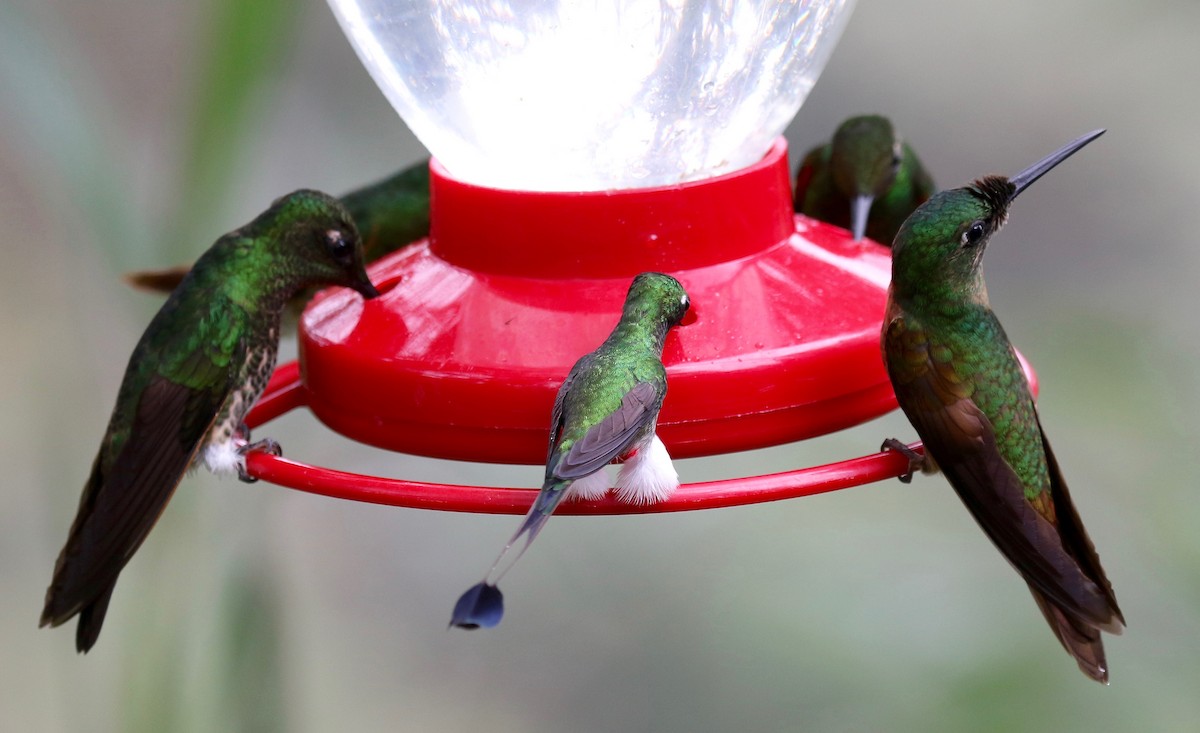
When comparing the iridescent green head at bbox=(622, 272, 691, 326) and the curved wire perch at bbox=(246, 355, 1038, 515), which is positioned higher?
the iridescent green head at bbox=(622, 272, 691, 326)

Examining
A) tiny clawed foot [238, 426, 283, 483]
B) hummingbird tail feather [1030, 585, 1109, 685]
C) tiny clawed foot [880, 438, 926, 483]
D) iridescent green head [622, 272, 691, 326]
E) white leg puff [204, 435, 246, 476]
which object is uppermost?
iridescent green head [622, 272, 691, 326]

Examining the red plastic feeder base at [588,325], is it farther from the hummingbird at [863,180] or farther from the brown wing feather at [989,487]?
the hummingbird at [863,180]

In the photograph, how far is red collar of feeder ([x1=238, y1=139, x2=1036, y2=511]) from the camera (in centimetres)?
216

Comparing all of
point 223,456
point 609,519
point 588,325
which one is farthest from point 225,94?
point 609,519

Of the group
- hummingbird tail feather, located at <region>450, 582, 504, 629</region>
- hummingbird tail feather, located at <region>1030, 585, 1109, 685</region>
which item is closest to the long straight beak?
hummingbird tail feather, located at <region>1030, 585, 1109, 685</region>

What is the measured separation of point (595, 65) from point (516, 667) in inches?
139

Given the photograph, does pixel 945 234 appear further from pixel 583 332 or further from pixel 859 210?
→ pixel 859 210

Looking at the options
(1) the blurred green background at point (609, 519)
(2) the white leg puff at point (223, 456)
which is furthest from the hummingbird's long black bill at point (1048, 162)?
(2) the white leg puff at point (223, 456)

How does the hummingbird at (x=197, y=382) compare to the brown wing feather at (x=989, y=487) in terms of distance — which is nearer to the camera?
the brown wing feather at (x=989, y=487)

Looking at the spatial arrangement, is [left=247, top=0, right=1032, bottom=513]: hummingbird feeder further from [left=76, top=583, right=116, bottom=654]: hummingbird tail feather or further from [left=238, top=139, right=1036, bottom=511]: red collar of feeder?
[left=76, top=583, right=116, bottom=654]: hummingbird tail feather

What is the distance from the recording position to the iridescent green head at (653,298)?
218 centimetres

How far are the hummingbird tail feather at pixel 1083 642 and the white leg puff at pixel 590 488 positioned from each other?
0.86 meters

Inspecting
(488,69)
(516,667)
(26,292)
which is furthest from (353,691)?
(488,69)

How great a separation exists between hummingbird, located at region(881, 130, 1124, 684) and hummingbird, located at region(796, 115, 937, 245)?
543 mm
